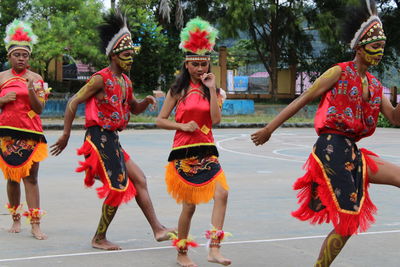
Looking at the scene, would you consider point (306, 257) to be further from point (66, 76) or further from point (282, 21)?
point (282, 21)

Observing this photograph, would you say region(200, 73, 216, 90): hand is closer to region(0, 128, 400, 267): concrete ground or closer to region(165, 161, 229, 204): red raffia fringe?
region(165, 161, 229, 204): red raffia fringe

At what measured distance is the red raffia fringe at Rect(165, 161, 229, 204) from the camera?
6020 mm

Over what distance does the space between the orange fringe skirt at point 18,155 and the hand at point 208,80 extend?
7.22ft

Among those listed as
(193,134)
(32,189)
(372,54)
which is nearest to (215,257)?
(193,134)

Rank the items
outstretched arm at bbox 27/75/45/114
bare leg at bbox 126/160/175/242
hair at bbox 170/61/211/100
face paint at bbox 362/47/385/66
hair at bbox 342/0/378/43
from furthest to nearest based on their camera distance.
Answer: outstretched arm at bbox 27/75/45/114 < bare leg at bbox 126/160/175/242 < hair at bbox 170/61/211/100 < hair at bbox 342/0/378/43 < face paint at bbox 362/47/385/66

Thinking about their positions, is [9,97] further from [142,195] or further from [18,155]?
[142,195]

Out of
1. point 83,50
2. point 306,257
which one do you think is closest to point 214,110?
point 306,257

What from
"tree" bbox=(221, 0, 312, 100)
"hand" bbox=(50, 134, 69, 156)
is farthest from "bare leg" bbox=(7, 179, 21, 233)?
"tree" bbox=(221, 0, 312, 100)

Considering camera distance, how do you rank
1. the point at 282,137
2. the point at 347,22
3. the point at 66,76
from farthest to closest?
the point at 66,76, the point at 282,137, the point at 347,22

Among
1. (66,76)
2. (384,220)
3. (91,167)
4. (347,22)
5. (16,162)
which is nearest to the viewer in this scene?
(347,22)

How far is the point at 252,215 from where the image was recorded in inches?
340

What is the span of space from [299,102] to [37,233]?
10.5ft

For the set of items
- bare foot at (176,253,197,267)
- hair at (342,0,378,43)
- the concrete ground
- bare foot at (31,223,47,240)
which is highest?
hair at (342,0,378,43)

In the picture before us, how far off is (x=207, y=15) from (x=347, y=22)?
31837 millimetres
